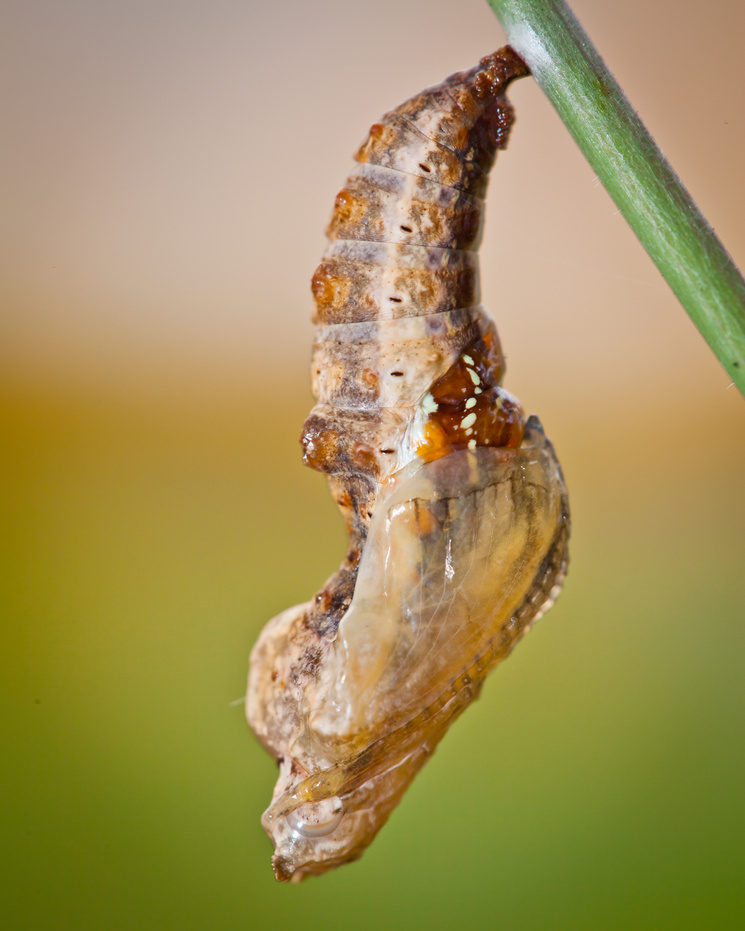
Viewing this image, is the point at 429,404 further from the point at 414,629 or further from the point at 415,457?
the point at 414,629

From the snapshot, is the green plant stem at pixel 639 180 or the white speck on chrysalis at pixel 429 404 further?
the white speck on chrysalis at pixel 429 404

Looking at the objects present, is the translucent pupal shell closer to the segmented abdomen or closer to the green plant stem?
the segmented abdomen

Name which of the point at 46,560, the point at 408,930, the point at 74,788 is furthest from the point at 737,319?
the point at 408,930

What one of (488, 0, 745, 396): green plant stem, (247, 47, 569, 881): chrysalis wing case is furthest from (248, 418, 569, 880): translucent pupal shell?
(488, 0, 745, 396): green plant stem

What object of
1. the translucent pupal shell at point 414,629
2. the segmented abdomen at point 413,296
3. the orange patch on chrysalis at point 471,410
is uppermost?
the segmented abdomen at point 413,296

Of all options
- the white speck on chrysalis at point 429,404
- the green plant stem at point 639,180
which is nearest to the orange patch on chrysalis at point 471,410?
the white speck on chrysalis at point 429,404

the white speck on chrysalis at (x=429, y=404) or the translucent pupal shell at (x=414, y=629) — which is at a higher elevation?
the white speck on chrysalis at (x=429, y=404)

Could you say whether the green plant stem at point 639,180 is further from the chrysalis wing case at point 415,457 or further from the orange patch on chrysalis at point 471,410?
the orange patch on chrysalis at point 471,410
